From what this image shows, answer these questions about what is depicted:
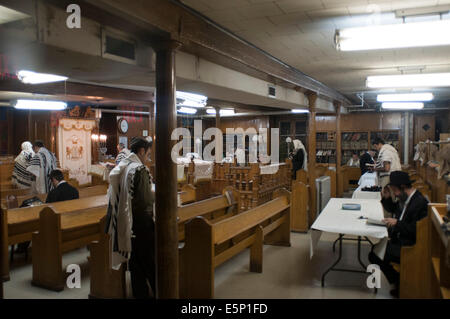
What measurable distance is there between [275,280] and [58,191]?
392cm

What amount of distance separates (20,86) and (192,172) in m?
5.30

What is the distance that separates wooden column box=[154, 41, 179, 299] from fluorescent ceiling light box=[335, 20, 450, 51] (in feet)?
6.20

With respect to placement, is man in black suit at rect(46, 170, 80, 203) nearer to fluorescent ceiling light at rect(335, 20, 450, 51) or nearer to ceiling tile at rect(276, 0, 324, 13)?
ceiling tile at rect(276, 0, 324, 13)

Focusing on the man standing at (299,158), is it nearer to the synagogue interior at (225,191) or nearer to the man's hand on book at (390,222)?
the synagogue interior at (225,191)

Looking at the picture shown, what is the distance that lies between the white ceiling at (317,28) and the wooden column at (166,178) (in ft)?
2.19

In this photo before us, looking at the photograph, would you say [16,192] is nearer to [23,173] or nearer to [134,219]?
[23,173]

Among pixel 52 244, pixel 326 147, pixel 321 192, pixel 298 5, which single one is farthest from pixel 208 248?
pixel 326 147

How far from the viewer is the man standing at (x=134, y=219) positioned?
4.41 metres

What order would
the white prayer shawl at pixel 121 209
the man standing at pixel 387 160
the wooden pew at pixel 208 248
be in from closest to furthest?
the white prayer shawl at pixel 121 209, the wooden pew at pixel 208 248, the man standing at pixel 387 160

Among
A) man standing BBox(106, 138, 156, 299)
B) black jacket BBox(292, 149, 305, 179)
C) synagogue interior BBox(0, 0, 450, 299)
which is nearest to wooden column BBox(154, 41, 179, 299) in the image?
synagogue interior BBox(0, 0, 450, 299)

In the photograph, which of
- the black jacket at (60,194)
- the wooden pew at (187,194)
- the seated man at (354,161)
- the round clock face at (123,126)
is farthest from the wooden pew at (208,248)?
the round clock face at (123,126)

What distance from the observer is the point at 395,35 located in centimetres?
387

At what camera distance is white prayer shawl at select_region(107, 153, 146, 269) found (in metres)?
4.39
